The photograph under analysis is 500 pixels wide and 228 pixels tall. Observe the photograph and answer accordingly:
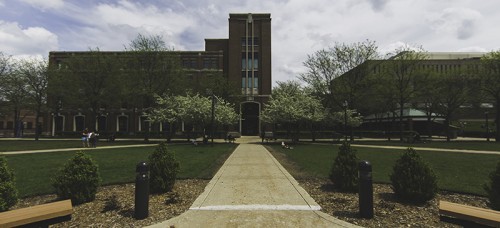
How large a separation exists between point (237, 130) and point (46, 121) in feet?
128

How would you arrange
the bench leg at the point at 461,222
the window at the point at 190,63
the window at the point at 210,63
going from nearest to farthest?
the bench leg at the point at 461,222 → the window at the point at 210,63 → the window at the point at 190,63

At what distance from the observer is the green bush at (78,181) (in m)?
6.66

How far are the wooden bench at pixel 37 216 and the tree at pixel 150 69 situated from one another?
2964cm

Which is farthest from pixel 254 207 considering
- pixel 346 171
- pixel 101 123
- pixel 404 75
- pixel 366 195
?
pixel 101 123

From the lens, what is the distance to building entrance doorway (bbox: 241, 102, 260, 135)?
191 ft

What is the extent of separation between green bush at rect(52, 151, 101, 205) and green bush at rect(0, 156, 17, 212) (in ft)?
2.67

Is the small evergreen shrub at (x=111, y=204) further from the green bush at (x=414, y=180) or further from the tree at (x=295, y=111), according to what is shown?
the tree at (x=295, y=111)

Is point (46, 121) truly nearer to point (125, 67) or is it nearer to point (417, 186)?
point (125, 67)

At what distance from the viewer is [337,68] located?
1451 inches

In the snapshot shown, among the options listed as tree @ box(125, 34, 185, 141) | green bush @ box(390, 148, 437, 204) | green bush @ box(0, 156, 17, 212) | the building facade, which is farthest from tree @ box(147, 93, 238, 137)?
green bush @ box(390, 148, 437, 204)

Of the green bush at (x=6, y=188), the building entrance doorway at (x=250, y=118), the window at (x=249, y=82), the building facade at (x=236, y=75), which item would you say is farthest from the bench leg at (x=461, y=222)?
the window at (x=249, y=82)

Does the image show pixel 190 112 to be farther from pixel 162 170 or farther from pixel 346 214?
pixel 346 214

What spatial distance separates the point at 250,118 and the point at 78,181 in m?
52.2

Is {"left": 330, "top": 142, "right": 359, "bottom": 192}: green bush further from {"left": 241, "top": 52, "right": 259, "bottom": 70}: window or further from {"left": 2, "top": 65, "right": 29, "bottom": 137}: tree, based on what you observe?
{"left": 241, "top": 52, "right": 259, "bottom": 70}: window
